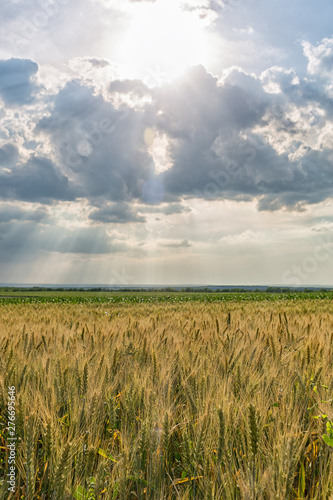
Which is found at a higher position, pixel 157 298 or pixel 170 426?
pixel 170 426

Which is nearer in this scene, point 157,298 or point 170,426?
point 170,426

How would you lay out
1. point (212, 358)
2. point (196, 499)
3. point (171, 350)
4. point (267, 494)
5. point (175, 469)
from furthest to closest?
1. point (171, 350)
2. point (212, 358)
3. point (175, 469)
4. point (196, 499)
5. point (267, 494)

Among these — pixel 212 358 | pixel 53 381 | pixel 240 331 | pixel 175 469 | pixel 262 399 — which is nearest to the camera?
pixel 175 469

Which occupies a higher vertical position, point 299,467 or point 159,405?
point 159,405

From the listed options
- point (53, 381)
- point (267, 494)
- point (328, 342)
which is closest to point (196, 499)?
point (267, 494)

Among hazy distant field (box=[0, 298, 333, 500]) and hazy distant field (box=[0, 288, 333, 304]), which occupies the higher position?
hazy distant field (box=[0, 298, 333, 500])

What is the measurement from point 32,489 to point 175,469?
749 millimetres

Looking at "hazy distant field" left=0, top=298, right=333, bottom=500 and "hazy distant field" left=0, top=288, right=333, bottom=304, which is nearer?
"hazy distant field" left=0, top=298, right=333, bottom=500

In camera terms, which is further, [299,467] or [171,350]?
[171,350]

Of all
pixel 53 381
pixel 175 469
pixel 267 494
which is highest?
pixel 53 381

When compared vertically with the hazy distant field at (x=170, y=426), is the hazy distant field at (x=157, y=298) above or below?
below

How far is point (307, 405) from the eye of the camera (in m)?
2.50

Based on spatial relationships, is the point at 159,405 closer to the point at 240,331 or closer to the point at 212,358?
the point at 212,358

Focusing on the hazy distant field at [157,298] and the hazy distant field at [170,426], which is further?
the hazy distant field at [157,298]
